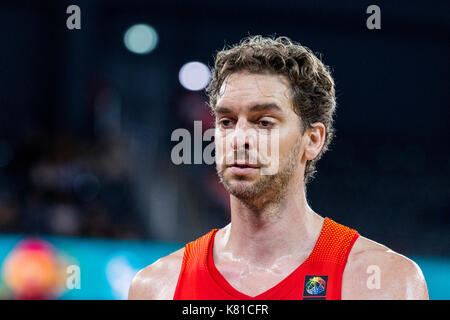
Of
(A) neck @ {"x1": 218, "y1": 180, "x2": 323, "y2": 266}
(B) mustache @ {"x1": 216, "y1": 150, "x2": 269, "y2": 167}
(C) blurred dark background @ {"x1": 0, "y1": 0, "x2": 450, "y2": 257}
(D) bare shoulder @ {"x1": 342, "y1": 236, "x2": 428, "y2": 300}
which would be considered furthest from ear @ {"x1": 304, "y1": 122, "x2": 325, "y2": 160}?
(C) blurred dark background @ {"x1": 0, "y1": 0, "x2": 450, "y2": 257}

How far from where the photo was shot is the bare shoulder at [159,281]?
3656 millimetres

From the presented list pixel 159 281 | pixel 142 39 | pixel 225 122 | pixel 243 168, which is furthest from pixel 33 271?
pixel 142 39

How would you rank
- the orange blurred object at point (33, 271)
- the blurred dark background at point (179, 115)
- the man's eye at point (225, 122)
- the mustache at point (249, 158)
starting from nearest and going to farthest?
the mustache at point (249, 158) → the man's eye at point (225, 122) → the orange blurred object at point (33, 271) → the blurred dark background at point (179, 115)

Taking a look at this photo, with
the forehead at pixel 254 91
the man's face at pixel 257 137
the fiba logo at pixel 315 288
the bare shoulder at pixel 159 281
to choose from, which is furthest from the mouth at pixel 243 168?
the bare shoulder at pixel 159 281

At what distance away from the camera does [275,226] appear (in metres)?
3.48

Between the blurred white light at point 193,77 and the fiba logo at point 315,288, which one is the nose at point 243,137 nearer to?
the fiba logo at point 315,288

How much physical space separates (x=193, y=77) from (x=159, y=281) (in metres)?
8.05

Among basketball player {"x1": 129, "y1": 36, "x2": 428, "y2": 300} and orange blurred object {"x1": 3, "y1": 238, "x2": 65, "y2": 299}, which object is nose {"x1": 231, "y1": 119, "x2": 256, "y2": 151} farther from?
orange blurred object {"x1": 3, "y1": 238, "x2": 65, "y2": 299}

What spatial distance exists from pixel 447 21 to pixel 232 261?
10861 millimetres

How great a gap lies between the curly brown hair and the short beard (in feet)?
0.88

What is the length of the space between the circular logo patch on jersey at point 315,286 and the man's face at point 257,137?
539 millimetres

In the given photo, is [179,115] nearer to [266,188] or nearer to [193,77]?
[193,77]

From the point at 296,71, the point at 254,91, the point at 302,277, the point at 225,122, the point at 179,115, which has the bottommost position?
the point at 302,277

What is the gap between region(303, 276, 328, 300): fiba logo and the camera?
10.5 ft
